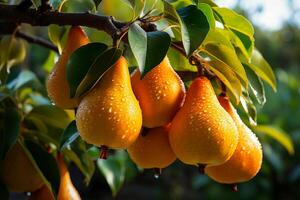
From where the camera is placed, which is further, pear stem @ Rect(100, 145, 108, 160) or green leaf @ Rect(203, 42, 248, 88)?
green leaf @ Rect(203, 42, 248, 88)

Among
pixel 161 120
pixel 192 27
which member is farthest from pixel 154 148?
pixel 192 27

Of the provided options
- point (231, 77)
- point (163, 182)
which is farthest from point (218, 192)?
point (231, 77)

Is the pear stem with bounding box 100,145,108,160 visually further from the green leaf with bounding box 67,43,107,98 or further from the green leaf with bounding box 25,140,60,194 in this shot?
the green leaf with bounding box 25,140,60,194

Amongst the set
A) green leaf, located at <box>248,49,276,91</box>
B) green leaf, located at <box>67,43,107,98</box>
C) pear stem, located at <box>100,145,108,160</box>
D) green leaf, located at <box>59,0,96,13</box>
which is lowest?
green leaf, located at <box>248,49,276,91</box>

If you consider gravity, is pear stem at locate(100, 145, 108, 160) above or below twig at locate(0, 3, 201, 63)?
below

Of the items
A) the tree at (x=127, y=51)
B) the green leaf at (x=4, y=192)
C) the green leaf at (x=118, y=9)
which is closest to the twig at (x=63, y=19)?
the tree at (x=127, y=51)

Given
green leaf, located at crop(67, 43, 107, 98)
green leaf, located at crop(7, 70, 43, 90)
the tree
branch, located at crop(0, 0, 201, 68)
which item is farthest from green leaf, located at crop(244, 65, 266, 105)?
green leaf, located at crop(7, 70, 43, 90)
